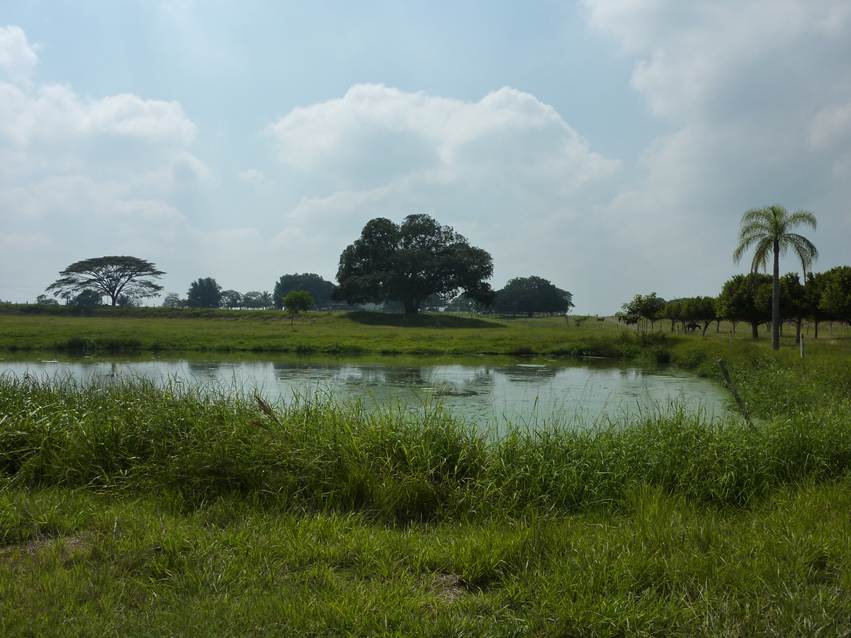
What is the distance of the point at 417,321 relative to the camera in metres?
55.9

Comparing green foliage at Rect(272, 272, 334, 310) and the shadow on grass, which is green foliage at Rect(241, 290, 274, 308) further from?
the shadow on grass

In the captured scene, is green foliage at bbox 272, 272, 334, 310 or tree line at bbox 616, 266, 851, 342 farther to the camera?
green foliage at bbox 272, 272, 334, 310

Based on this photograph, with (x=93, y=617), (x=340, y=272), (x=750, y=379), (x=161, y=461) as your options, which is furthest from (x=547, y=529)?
(x=340, y=272)

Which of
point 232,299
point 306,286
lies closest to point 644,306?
point 306,286

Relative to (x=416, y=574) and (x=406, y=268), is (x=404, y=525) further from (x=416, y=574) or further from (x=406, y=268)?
(x=406, y=268)

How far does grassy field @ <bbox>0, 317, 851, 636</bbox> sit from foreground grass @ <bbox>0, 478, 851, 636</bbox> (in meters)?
0.02

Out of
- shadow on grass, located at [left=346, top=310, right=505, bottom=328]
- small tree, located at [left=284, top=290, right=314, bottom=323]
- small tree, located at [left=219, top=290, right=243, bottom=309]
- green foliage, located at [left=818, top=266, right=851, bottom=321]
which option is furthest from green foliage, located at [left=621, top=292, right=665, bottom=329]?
small tree, located at [left=219, top=290, right=243, bottom=309]

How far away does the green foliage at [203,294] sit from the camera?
352ft

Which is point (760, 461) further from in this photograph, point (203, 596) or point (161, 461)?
point (161, 461)

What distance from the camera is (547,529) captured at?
4.25 meters

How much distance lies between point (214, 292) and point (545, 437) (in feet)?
360

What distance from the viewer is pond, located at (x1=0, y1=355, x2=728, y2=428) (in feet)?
39.6

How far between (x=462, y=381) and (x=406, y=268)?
1590 inches

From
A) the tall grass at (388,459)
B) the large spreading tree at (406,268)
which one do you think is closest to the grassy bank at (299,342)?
the large spreading tree at (406,268)
